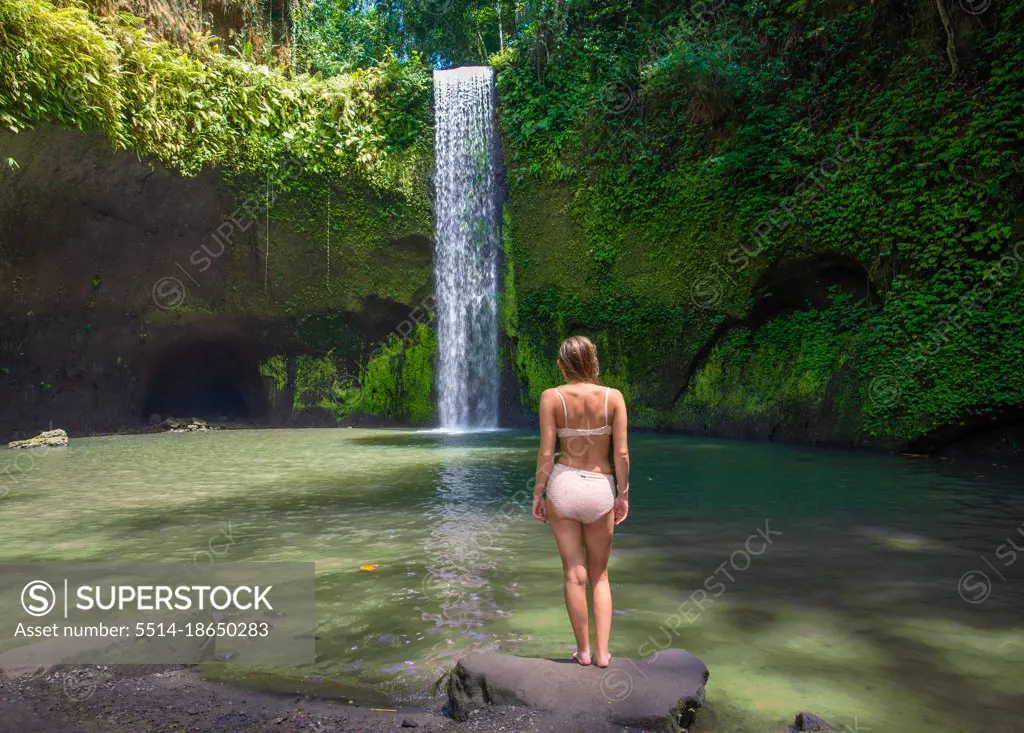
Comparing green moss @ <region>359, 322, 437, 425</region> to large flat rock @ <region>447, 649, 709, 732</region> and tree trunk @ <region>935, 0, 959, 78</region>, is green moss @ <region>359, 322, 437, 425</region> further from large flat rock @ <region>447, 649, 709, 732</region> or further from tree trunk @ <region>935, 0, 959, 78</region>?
large flat rock @ <region>447, 649, 709, 732</region>

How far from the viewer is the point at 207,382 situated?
68.7 feet

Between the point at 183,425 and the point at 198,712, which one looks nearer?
the point at 198,712

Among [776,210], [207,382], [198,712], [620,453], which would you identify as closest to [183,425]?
[207,382]

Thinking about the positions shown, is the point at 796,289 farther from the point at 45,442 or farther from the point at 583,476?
the point at 45,442

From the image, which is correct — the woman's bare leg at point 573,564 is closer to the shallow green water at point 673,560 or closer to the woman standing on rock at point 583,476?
the woman standing on rock at point 583,476

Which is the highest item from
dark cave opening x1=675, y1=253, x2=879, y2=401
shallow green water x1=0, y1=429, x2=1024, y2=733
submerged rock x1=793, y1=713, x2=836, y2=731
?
→ dark cave opening x1=675, y1=253, x2=879, y2=401

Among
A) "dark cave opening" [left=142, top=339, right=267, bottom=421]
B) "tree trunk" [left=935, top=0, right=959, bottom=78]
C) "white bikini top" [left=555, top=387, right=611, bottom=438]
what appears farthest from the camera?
"dark cave opening" [left=142, top=339, right=267, bottom=421]

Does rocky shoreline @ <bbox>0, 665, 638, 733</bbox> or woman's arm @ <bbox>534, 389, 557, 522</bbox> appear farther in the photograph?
woman's arm @ <bbox>534, 389, 557, 522</bbox>

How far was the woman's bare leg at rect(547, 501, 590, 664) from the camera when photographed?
10.0 feet

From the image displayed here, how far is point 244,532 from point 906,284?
10386 mm

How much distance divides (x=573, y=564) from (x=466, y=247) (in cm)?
1580

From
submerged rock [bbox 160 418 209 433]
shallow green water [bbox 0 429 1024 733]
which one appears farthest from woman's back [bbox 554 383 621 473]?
submerged rock [bbox 160 418 209 433]

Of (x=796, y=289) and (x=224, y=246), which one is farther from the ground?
(x=224, y=246)

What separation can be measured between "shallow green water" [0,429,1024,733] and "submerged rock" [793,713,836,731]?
0.31 ft
